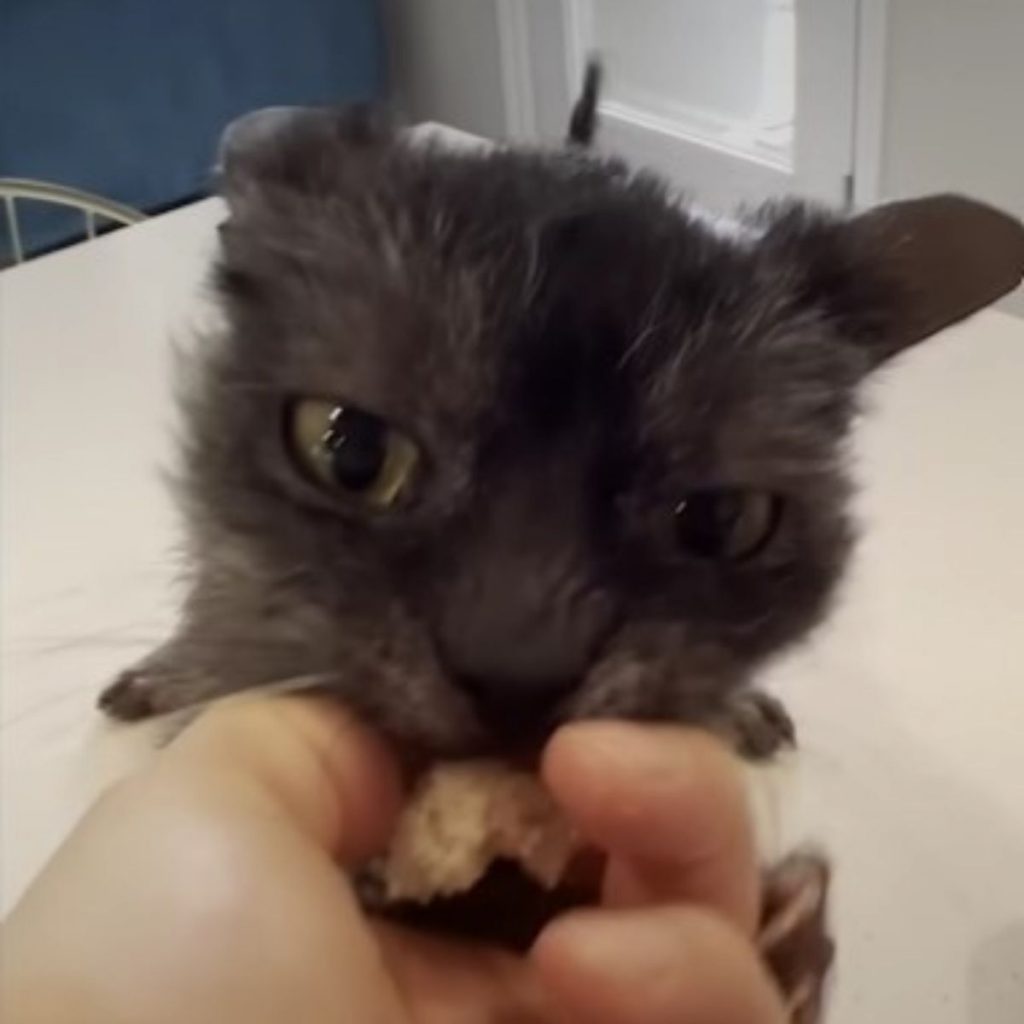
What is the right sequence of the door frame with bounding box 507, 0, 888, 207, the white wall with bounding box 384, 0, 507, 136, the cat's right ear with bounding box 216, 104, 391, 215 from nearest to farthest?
the cat's right ear with bounding box 216, 104, 391, 215
the door frame with bounding box 507, 0, 888, 207
the white wall with bounding box 384, 0, 507, 136

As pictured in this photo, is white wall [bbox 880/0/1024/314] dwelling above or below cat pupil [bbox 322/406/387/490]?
below

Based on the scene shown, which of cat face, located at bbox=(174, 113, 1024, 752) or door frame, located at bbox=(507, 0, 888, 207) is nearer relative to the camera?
cat face, located at bbox=(174, 113, 1024, 752)

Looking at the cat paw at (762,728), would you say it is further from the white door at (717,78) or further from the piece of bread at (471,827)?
the white door at (717,78)

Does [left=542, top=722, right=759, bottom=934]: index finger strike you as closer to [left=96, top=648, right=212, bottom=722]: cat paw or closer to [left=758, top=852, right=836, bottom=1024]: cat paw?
[left=758, top=852, right=836, bottom=1024]: cat paw

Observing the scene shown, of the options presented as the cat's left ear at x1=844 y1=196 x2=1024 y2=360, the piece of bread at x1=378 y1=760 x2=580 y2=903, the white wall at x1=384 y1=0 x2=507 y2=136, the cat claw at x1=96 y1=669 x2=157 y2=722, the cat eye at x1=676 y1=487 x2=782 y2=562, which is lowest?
the white wall at x1=384 y1=0 x2=507 y2=136

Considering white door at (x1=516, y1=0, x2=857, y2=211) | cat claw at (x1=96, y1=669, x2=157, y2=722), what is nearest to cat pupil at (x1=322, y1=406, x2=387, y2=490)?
cat claw at (x1=96, y1=669, x2=157, y2=722)

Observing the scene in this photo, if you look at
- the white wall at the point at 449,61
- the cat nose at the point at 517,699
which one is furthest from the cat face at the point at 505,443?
the white wall at the point at 449,61

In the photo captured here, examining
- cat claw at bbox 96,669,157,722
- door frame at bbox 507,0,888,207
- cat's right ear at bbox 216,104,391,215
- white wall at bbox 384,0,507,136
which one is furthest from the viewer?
white wall at bbox 384,0,507,136

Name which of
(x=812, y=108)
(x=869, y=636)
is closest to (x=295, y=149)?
(x=869, y=636)
